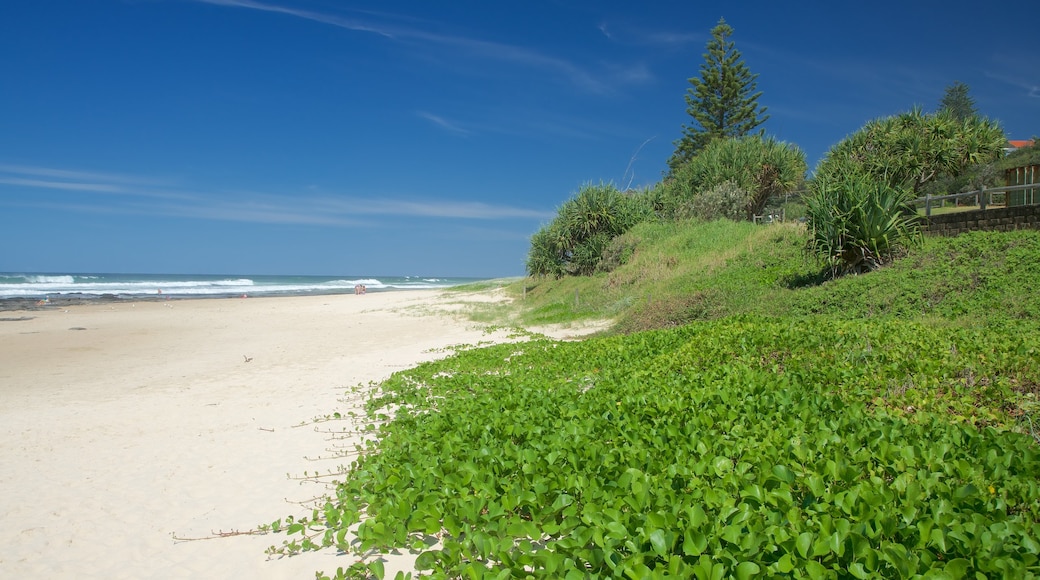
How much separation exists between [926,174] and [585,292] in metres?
19.8

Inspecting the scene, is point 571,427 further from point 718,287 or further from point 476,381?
point 718,287

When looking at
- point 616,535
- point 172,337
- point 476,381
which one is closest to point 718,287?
point 476,381

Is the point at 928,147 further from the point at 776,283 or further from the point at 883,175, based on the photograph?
the point at 776,283

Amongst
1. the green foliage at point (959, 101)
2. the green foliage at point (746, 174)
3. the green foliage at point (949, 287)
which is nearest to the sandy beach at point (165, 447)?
the green foliage at point (949, 287)

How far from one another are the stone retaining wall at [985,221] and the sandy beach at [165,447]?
1231cm

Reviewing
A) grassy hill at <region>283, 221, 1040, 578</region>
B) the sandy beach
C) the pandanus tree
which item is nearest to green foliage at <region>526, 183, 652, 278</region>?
the pandanus tree

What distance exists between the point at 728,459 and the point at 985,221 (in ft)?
51.2

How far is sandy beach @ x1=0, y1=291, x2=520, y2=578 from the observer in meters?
4.13

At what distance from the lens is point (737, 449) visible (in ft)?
12.7

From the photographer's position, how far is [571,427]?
4742mm

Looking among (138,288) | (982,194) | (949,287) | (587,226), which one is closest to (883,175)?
(982,194)

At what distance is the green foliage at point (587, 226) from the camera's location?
26.5m

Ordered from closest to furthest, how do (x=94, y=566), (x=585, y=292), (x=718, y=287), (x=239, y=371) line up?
(x=94, y=566) < (x=239, y=371) < (x=718, y=287) < (x=585, y=292)

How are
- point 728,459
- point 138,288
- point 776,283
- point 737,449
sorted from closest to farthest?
point 728,459
point 737,449
point 776,283
point 138,288
